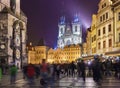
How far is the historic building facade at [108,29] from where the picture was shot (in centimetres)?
5419

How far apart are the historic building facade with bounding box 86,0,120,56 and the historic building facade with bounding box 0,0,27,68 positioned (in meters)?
17.5

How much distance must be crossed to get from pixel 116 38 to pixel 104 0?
1088 centimetres

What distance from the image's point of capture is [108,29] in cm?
5972

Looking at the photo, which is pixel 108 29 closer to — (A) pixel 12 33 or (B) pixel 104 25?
(B) pixel 104 25

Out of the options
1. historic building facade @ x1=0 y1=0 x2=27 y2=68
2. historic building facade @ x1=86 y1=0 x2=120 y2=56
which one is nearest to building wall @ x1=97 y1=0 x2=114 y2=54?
historic building facade @ x1=86 y1=0 x2=120 y2=56

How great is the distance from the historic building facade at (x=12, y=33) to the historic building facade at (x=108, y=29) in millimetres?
17532

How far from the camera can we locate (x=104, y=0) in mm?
62719

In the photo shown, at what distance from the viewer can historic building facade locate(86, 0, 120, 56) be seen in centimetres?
5419

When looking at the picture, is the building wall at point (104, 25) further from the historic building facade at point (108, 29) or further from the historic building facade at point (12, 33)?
the historic building facade at point (12, 33)

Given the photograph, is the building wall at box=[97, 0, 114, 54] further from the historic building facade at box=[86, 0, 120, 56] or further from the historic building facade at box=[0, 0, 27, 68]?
the historic building facade at box=[0, 0, 27, 68]

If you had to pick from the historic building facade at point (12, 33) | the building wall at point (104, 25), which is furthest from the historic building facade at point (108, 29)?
the historic building facade at point (12, 33)

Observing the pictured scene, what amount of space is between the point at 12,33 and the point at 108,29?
24630 millimetres

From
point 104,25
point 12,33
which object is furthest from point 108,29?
point 12,33

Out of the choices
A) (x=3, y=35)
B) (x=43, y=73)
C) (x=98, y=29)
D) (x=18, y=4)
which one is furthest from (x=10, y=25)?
(x=43, y=73)
